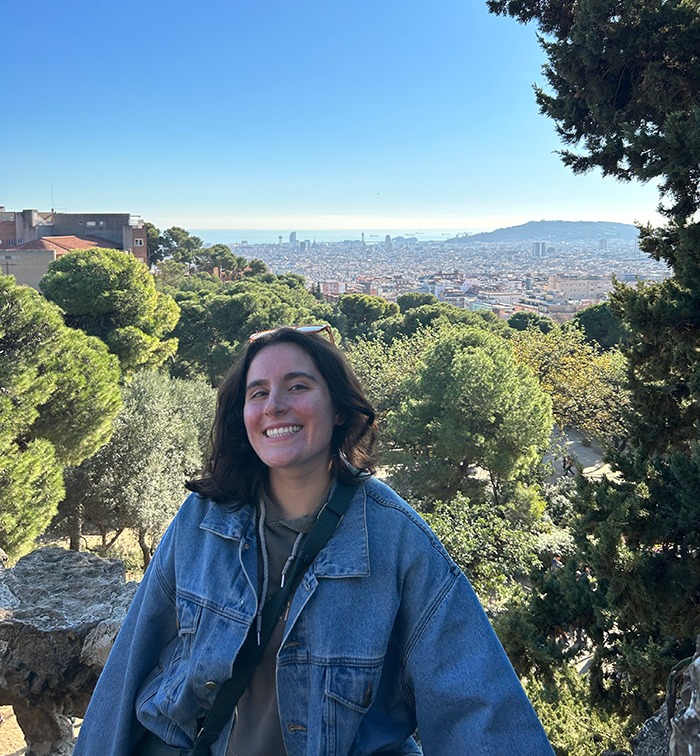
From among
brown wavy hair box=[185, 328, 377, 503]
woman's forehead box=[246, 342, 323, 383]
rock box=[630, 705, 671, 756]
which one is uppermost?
woman's forehead box=[246, 342, 323, 383]

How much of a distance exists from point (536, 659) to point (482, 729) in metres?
3.34

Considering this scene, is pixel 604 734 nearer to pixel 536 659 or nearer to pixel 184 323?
pixel 536 659

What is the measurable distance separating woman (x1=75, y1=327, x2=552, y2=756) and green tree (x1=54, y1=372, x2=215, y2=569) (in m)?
10.4

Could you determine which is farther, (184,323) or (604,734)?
(184,323)

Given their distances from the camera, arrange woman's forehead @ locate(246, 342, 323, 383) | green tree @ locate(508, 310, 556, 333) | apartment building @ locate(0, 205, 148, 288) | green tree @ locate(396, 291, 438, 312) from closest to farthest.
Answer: woman's forehead @ locate(246, 342, 323, 383) < green tree @ locate(508, 310, 556, 333) < apartment building @ locate(0, 205, 148, 288) < green tree @ locate(396, 291, 438, 312)

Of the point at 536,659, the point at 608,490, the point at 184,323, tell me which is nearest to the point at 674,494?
the point at 608,490

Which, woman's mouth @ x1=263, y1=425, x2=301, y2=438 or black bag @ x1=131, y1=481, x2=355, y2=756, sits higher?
woman's mouth @ x1=263, y1=425, x2=301, y2=438

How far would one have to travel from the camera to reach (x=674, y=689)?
149 centimetres

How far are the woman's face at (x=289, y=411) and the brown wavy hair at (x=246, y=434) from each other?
0.12ft

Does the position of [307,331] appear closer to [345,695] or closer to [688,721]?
[345,695]

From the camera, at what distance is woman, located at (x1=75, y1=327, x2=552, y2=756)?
4.33 ft

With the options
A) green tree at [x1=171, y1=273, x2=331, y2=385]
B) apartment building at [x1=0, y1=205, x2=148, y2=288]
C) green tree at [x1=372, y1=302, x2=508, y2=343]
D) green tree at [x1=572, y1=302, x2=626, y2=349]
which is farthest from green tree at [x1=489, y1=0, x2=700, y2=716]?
apartment building at [x1=0, y1=205, x2=148, y2=288]

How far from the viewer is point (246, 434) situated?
5.89 feet

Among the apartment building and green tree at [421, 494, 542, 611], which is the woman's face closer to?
green tree at [421, 494, 542, 611]
